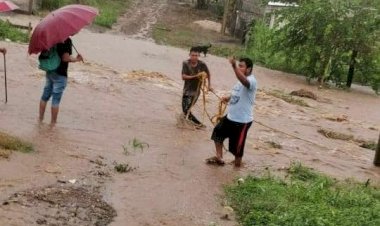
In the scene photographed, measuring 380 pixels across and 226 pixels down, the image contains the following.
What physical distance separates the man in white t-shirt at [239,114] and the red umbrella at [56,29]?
7.56 feet

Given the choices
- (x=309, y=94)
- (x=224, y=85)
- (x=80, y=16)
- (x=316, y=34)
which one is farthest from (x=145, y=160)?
(x=316, y=34)

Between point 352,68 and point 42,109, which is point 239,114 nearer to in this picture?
point 42,109

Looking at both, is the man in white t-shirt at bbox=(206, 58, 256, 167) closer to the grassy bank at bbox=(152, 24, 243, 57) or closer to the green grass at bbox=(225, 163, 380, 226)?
the green grass at bbox=(225, 163, 380, 226)

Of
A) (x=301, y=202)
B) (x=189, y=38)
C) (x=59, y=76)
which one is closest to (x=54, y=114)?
(x=59, y=76)

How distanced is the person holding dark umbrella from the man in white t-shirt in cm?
227

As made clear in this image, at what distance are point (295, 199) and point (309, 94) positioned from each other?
12550 millimetres

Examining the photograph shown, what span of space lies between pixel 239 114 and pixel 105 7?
92.6 feet

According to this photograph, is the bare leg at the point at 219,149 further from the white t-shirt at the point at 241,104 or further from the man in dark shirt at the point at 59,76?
the man in dark shirt at the point at 59,76

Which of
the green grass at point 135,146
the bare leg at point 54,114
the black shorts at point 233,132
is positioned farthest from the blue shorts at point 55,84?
the black shorts at point 233,132

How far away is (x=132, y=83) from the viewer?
1534 centimetres

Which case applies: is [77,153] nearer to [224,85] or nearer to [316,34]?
[224,85]

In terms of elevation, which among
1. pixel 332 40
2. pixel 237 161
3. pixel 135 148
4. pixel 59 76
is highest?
pixel 332 40

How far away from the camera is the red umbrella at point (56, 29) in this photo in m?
8.39

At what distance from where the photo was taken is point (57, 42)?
845cm
